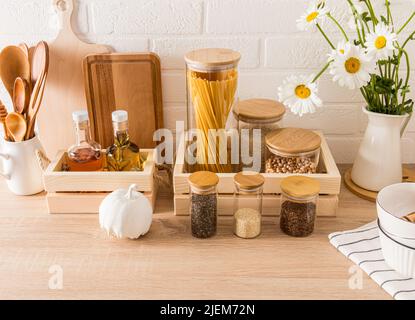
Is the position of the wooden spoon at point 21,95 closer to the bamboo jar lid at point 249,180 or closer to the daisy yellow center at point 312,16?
the bamboo jar lid at point 249,180

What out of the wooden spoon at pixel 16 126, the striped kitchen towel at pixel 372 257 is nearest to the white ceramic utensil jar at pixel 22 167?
the wooden spoon at pixel 16 126

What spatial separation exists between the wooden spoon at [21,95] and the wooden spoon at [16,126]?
20 millimetres

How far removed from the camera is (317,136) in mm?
1173

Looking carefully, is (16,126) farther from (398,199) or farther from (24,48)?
(398,199)

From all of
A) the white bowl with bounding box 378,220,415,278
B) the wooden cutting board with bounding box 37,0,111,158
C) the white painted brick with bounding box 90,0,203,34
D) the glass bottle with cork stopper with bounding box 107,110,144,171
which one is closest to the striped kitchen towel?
the white bowl with bounding box 378,220,415,278

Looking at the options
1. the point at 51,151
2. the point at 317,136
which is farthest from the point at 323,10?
the point at 51,151

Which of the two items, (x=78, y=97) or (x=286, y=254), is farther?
(x=78, y=97)

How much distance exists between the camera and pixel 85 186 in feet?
3.74

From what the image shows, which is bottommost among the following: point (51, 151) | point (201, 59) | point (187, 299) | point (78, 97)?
point (187, 299)

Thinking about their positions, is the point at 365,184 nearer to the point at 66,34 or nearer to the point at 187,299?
the point at 187,299

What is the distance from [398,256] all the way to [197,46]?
26.5 inches

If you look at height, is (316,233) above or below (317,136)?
below

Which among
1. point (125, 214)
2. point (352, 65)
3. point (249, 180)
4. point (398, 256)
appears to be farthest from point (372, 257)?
point (125, 214)

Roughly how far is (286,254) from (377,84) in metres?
0.42
